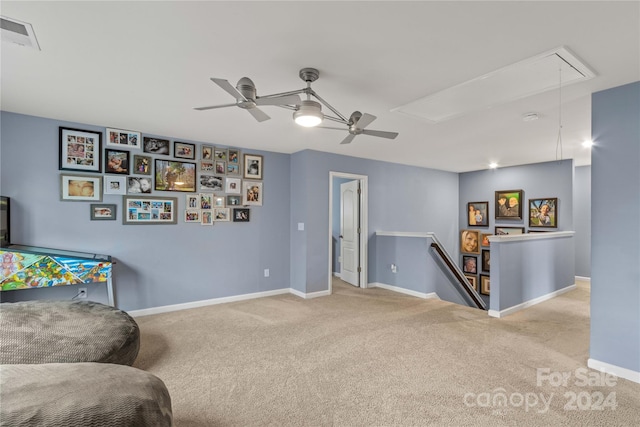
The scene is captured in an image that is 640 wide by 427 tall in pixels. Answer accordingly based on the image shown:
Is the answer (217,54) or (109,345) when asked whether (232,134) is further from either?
(109,345)

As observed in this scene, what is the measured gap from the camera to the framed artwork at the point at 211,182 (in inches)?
177

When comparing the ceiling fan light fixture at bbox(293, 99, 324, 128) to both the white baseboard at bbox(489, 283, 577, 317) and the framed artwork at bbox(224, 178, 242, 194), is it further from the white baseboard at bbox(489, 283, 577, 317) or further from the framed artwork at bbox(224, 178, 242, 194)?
the white baseboard at bbox(489, 283, 577, 317)

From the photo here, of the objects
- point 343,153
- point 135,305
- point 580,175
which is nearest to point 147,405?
point 135,305

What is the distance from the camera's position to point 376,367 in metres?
2.66

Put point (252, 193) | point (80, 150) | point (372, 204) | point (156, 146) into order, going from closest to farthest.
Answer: point (80, 150), point (156, 146), point (252, 193), point (372, 204)

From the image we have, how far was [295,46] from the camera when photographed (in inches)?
79.2

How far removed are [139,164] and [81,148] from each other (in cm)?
61

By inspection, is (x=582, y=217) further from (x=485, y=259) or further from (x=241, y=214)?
(x=241, y=214)

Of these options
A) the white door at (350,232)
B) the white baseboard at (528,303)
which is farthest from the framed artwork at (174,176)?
the white baseboard at (528,303)

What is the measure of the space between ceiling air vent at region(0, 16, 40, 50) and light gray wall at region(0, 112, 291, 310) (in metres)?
1.90

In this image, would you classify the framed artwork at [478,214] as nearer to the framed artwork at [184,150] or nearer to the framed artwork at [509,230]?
the framed artwork at [509,230]

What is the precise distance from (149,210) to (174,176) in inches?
21.9

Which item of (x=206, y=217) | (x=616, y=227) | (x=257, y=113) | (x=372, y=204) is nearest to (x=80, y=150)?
(x=206, y=217)

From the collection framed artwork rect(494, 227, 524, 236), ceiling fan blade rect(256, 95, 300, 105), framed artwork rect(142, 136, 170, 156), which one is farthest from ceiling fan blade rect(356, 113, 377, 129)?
framed artwork rect(494, 227, 524, 236)
